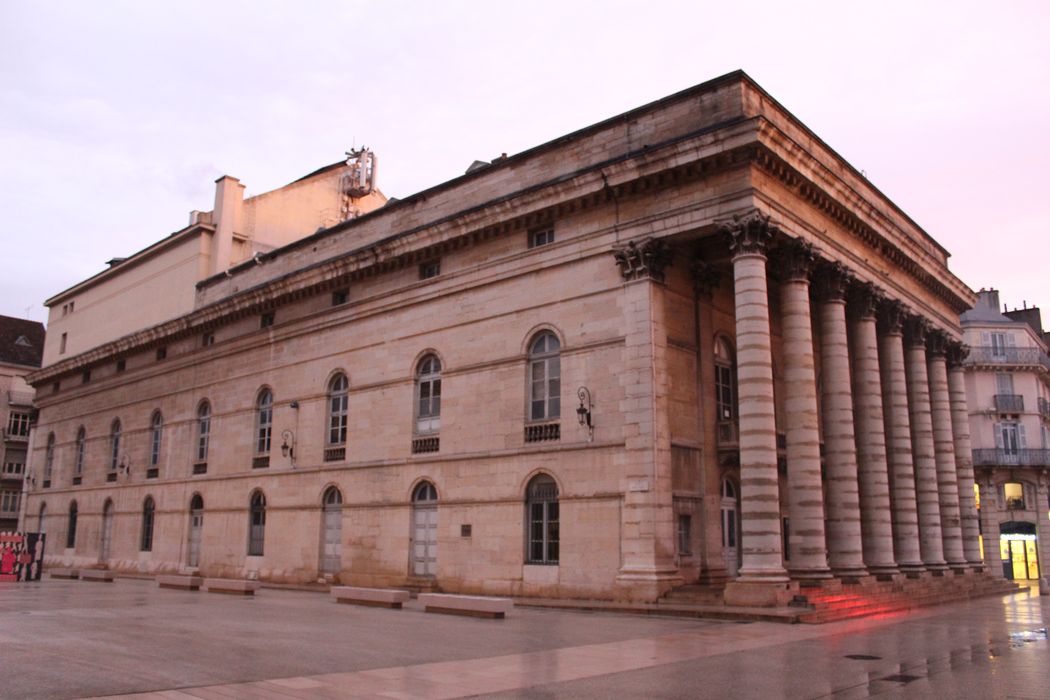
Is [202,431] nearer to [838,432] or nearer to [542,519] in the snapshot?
[542,519]

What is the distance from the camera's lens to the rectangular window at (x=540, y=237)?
24.2 meters

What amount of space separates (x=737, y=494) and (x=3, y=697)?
59.8 ft

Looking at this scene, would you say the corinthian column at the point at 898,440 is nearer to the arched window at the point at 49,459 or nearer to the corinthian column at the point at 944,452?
the corinthian column at the point at 944,452

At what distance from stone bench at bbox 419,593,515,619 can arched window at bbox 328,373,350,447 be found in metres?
10.7

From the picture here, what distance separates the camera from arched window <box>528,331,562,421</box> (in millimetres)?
23359

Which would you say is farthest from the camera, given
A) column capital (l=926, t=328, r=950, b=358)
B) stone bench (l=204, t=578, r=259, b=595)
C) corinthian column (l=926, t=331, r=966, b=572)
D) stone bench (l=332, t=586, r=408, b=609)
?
column capital (l=926, t=328, r=950, b=358)

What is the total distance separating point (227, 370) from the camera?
34500 millimetres

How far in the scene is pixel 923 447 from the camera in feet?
93.4

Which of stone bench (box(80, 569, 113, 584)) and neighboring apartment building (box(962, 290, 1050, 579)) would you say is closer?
stone bench (box(80, 569, 113, 584))

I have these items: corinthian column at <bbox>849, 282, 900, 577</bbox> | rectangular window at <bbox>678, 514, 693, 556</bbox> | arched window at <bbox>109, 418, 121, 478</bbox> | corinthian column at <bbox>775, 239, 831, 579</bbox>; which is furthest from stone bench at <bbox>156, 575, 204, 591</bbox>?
corinthian column at <bbox>849, 282, 900, 577</bbox>

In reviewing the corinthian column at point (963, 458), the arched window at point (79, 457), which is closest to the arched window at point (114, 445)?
the arched window at point (79, 457)

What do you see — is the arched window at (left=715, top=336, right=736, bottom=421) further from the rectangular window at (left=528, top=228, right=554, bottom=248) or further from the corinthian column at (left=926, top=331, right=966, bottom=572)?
the corinthian column at (left=926, top=331, right=966, bottom=572)

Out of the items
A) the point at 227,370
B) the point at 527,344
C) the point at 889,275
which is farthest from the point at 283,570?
the point at 889,275

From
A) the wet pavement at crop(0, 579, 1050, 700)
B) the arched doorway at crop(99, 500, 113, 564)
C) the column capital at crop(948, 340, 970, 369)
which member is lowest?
the wet pavement at crop(0, 579, 1050, 700)
